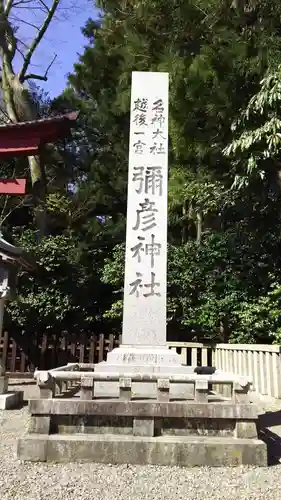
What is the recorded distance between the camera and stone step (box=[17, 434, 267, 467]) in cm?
331

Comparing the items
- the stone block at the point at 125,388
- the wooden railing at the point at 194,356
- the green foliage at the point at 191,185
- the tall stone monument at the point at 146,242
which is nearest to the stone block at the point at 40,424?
the stone block at the point at 125,388

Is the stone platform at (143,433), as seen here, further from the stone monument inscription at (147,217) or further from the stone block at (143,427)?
the stone monument inscription at (147,217)

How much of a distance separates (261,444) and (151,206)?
119 inches

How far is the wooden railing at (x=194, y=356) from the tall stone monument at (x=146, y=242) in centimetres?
103

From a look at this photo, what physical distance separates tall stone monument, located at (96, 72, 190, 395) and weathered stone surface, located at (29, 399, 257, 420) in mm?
1037

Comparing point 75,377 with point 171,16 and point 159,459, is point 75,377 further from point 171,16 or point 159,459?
point 171,16

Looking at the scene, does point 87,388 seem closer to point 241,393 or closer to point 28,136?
point 241,393

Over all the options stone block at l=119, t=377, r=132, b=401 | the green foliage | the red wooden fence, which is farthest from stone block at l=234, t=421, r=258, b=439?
the red wooden fence

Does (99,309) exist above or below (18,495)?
above

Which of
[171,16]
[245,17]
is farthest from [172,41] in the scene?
[245,17]

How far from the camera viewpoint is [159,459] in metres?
3.32

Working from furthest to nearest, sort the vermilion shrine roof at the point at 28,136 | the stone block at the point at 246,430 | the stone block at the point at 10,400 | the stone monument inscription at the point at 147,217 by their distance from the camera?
the vermilion shrine roof at the point at 28,136
the stone block at the point at 10,400
the stone monument inscription at the point at 147,217
the stone block at the point at 246,430

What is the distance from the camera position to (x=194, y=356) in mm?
8164

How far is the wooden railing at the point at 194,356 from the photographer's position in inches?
238
